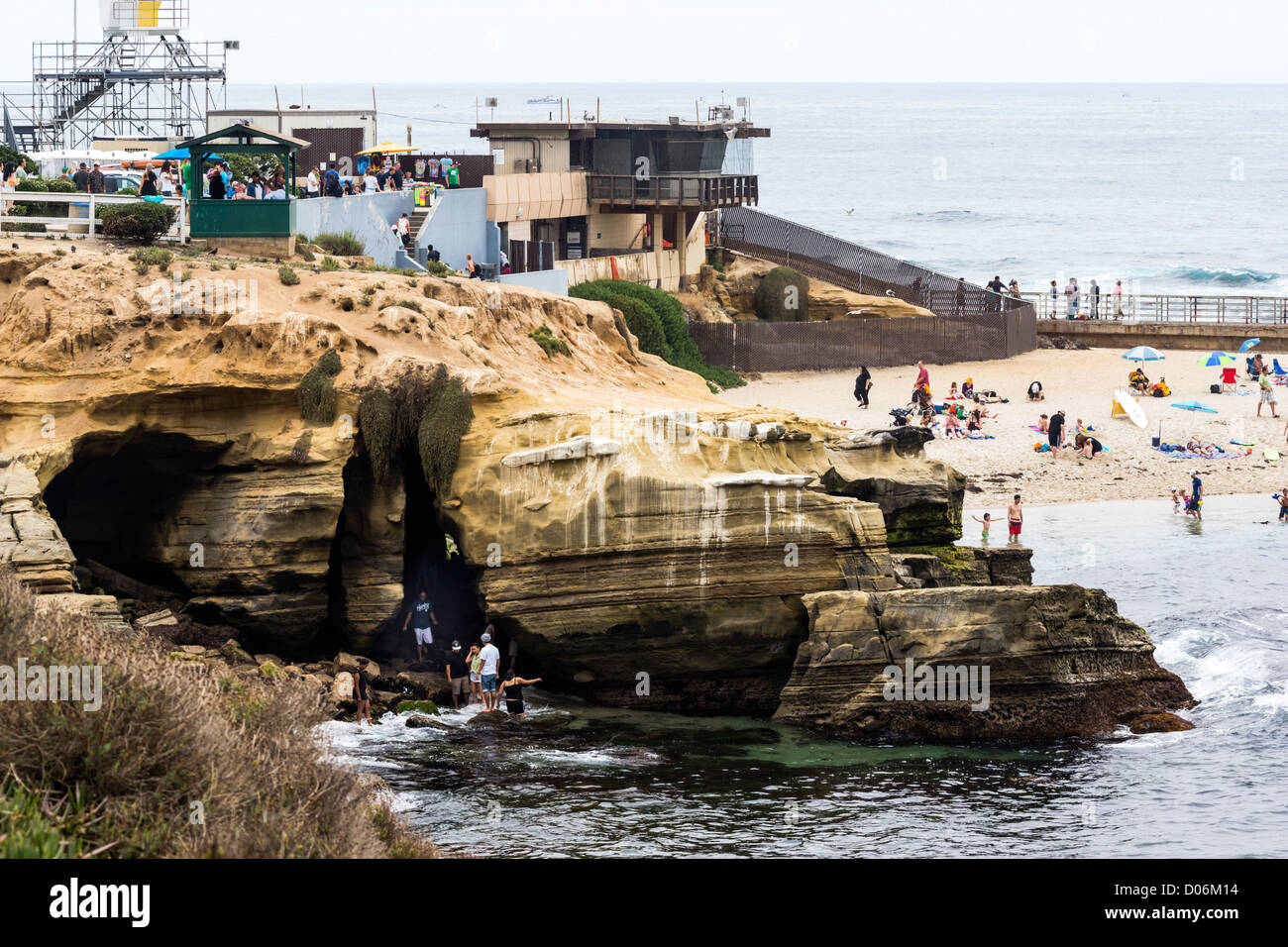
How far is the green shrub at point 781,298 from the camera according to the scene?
200 ft

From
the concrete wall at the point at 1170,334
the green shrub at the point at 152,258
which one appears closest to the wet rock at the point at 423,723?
the green shrub at the point at 152,258

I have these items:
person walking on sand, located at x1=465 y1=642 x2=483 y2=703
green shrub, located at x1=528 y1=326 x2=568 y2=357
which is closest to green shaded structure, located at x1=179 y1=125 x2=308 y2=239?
green shrub, located at x1=528 y1=326 x2=568 y2=357

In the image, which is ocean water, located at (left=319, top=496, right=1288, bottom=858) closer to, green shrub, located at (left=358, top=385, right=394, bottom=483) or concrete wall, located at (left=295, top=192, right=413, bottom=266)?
green shrub, located at (left=358, top=385, right=394, bottom=483)

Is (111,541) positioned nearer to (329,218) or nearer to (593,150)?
(329,218)

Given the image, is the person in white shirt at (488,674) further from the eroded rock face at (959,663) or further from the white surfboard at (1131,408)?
the white surfboard at (1131,408)

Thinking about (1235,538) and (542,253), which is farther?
(542,253)

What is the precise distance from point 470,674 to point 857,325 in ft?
106

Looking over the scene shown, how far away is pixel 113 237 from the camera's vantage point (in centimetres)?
3212

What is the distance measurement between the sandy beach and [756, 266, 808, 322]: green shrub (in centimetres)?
555

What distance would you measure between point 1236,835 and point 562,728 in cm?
1012

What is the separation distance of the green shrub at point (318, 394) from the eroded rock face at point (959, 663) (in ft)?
28.1

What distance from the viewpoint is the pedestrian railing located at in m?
32.4
